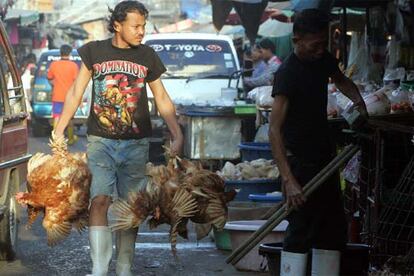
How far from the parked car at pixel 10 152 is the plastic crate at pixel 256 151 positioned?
8.99 ft

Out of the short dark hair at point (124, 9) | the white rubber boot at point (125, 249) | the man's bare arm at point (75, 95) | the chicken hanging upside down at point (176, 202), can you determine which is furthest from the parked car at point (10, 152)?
the chicken hanging upside down at point (176, 202)

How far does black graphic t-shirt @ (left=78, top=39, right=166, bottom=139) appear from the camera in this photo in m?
6.94

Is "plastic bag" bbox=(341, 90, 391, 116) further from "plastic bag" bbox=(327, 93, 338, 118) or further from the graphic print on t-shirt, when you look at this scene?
the graphic print on t-shirt

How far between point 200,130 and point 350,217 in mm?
5198

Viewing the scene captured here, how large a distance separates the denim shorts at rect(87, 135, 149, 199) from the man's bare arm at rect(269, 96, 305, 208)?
1314 mm

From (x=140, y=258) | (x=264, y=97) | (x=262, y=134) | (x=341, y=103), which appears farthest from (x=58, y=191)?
(x=262, y=134)

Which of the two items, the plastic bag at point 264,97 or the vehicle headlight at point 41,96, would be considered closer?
the plastic bag at point 264,97

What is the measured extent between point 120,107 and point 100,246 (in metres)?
0.95

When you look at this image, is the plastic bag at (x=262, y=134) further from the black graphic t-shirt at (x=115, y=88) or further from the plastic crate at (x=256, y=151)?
the black graphic t-shirt at (x=115, y=88)

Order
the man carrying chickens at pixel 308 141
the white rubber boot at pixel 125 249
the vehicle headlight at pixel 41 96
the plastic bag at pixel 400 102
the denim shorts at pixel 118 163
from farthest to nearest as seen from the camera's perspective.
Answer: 1. the vehicle headlight at pixel 41 96
2. the plastic bag at pixel 400 102
3. the white rubber boot at pixel 125 249
4. the denim shorts at pixel 118 163
5. the man carrying chickens at pixel 308 141

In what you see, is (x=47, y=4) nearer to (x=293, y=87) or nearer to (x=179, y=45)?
(x=179, y=45)

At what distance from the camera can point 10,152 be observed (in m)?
8.26

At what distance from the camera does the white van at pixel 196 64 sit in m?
15.3

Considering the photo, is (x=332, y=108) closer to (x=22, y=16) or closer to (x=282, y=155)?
(x=282, y=155)
